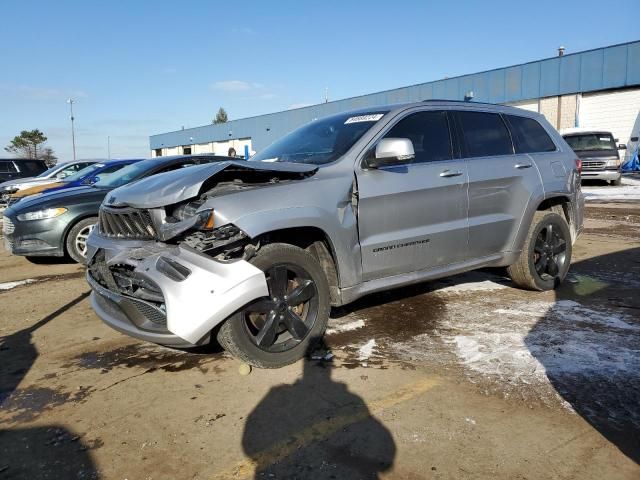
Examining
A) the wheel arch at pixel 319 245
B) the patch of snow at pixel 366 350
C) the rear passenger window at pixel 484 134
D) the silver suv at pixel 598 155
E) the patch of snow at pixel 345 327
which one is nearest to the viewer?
the wheel arch at pixel 319 245

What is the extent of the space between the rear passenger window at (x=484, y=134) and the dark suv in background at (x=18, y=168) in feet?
62.0

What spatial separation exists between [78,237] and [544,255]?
572 centimetres

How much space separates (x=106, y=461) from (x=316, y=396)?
1159mm

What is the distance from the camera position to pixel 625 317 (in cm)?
427

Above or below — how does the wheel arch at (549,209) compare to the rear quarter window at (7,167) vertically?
below

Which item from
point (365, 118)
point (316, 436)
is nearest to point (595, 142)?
point (365, 118)

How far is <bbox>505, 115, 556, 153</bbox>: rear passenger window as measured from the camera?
5066 mm

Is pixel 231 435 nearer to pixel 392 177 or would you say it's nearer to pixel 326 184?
pixel 326 184

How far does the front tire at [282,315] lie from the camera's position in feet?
10.4

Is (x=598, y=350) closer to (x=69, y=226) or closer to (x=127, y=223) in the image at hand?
(x=127, y=223)

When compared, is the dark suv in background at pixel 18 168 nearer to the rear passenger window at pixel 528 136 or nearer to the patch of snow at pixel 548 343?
the rear passenger window at pixel 528 136

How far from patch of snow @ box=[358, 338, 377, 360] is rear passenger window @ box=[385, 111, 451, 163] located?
148 cm

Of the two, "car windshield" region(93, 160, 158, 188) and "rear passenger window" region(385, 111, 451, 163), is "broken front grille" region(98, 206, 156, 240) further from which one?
"car windshield" region(93, 160, 158, 188)

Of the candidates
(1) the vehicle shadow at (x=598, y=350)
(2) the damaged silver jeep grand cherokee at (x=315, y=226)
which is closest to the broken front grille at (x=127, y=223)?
(2) the damaged silver jeep grand cherokee at (x=315, y=226)
